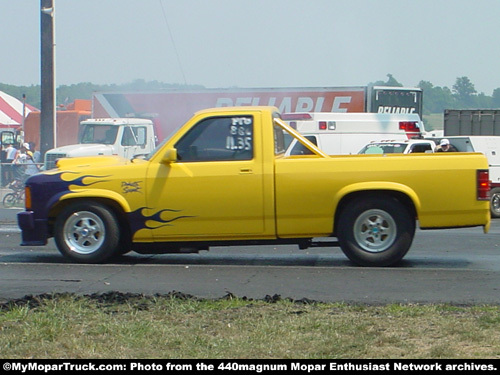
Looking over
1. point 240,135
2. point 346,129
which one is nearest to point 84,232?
point 240,135

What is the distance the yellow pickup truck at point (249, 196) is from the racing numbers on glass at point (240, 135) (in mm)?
12

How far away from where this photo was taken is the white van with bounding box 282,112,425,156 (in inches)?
887

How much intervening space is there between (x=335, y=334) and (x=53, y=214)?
4.90 metres

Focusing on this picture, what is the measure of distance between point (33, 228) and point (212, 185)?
221 centimetres

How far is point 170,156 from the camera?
906 centimetres

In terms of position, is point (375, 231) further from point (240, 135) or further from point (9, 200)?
point (9, 200)

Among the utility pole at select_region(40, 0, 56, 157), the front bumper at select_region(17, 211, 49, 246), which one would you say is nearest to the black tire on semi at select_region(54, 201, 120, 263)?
the front bumper at select_region(17, 211, 49, 246)

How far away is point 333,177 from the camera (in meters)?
8.97

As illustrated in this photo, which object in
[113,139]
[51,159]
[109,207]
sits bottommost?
[109,207]

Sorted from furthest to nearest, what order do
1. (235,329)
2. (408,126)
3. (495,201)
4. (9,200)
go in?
(408,126) → (9,200) → (495,201) → (235,329)

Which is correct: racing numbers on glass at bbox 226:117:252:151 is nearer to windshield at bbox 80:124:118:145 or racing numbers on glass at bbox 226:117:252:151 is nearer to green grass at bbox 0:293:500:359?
green grass at bbox 0:293:500:359

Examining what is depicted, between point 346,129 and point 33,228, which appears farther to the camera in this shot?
point 346,129

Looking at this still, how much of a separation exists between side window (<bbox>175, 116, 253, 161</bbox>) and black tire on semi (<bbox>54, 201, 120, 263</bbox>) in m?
1.15
